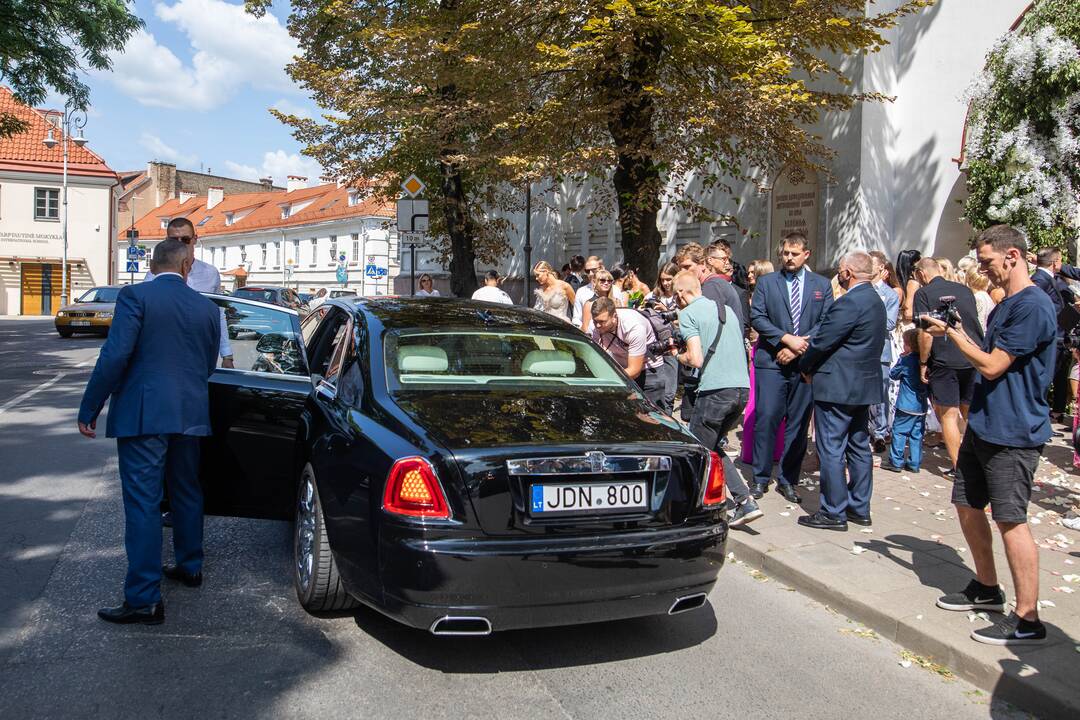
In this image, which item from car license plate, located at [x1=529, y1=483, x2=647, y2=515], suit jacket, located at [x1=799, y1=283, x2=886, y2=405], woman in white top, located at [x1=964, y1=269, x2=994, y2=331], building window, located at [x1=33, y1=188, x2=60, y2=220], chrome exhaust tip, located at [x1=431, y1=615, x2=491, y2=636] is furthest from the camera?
building window, located at [x1=33, y1=188, x2=60, y2=220]

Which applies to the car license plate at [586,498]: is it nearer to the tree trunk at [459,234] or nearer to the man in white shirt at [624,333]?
the man in white shirt at [624,333]

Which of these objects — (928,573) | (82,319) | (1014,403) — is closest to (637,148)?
(928,573)

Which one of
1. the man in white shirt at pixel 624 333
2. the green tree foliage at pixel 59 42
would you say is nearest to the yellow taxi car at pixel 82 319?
the green tree foliage at pixel 59 42

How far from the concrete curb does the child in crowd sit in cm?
326

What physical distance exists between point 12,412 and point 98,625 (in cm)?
792

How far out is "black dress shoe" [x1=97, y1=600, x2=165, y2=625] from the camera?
13.6ft

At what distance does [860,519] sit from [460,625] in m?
3.91

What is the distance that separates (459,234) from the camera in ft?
66.4

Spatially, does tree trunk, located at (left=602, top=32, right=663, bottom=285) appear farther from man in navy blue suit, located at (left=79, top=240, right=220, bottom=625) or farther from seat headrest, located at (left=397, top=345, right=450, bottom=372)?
man in navy blue suit, located at (left=79, top=240, right=220, bottom=625)

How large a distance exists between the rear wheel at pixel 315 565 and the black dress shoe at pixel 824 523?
338cm

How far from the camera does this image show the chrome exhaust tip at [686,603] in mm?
3791

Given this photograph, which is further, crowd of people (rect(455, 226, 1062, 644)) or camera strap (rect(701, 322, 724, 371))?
camera strap (rect(701, 322, 724, 371))

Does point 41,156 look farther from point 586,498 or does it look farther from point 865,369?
point 586,498

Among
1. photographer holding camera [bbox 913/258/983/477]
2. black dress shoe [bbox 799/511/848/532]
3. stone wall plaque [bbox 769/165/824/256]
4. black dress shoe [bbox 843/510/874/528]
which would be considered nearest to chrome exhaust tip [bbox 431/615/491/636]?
black dress shoe [bbox 799/511/848/532]
